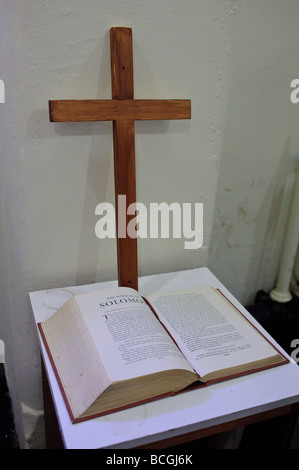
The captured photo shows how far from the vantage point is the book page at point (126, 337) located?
29.1 inches

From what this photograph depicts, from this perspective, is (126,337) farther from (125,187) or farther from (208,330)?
(125,187)

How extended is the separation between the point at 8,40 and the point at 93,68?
17 centimetres

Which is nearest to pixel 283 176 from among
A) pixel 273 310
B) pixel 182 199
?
pixel 273 310

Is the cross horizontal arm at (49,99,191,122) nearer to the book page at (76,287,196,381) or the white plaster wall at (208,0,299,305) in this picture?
the book page at (76,287,196,381)

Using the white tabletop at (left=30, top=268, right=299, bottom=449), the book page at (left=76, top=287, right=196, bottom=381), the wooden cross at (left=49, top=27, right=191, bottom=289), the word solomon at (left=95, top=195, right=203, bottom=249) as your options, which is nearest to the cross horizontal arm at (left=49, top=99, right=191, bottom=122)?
the wooden cross at (left=49, top=27, right=191, bottom=289)

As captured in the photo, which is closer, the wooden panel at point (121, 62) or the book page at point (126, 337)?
the book page at point (126, 337)

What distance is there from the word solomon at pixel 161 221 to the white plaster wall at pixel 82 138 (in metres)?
0.02

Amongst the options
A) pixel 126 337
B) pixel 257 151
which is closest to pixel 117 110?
pixel 126 337

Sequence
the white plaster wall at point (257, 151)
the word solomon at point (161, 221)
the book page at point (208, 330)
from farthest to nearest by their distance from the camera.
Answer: the white plaster wall at point (257, 151) → the word solomon at point (161, 221) → the book page at point (208, 330)

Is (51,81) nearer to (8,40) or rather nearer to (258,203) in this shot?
(8,40)

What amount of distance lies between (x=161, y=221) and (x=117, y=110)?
329 mm

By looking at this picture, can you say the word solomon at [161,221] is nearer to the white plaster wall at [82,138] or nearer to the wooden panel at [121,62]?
the white plaster wall at [82,138]

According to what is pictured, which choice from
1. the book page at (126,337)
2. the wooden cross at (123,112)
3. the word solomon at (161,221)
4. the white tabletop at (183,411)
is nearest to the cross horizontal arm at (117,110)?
the wooden cross at (123,112)

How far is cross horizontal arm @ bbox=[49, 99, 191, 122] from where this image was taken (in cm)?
84
